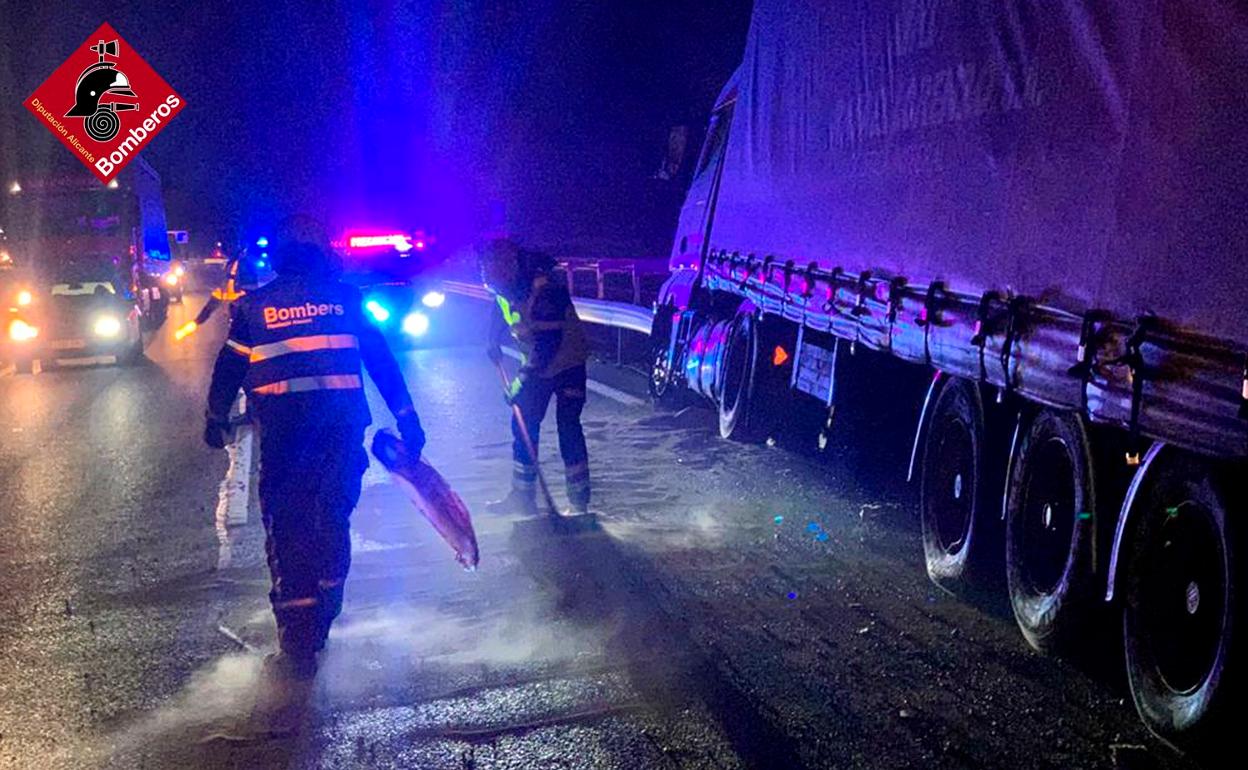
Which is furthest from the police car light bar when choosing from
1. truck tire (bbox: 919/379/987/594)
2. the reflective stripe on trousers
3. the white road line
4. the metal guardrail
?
the reflective stripe on trousers

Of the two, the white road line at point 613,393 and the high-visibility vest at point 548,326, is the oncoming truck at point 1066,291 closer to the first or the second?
the high-visibility vest at point 548,326

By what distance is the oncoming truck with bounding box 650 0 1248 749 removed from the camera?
11.6 feet

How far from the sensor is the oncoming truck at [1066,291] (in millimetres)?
3535

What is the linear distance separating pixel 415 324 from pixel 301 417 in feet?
55.4

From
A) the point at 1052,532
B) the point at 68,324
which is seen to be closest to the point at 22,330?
the point at 68,324

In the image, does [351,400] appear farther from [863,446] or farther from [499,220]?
[499,220]

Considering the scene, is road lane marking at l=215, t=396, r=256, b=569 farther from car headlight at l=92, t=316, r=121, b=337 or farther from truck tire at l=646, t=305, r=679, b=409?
car headlight at l=92, t=316, r=121, b=337

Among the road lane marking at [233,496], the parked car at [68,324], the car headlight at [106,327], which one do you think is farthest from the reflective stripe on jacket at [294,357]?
the parked car at [68,324]

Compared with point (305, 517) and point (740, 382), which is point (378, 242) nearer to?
point (740, 382)

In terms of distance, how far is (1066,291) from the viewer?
4.36m

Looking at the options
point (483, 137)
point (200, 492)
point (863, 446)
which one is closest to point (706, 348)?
point (863, 446)

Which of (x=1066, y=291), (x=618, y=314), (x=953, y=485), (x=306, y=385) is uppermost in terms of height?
(x=1066, y=291)

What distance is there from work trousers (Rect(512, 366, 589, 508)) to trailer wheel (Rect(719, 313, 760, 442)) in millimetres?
2399

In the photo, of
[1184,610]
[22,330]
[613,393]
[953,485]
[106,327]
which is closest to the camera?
[1184,610]
